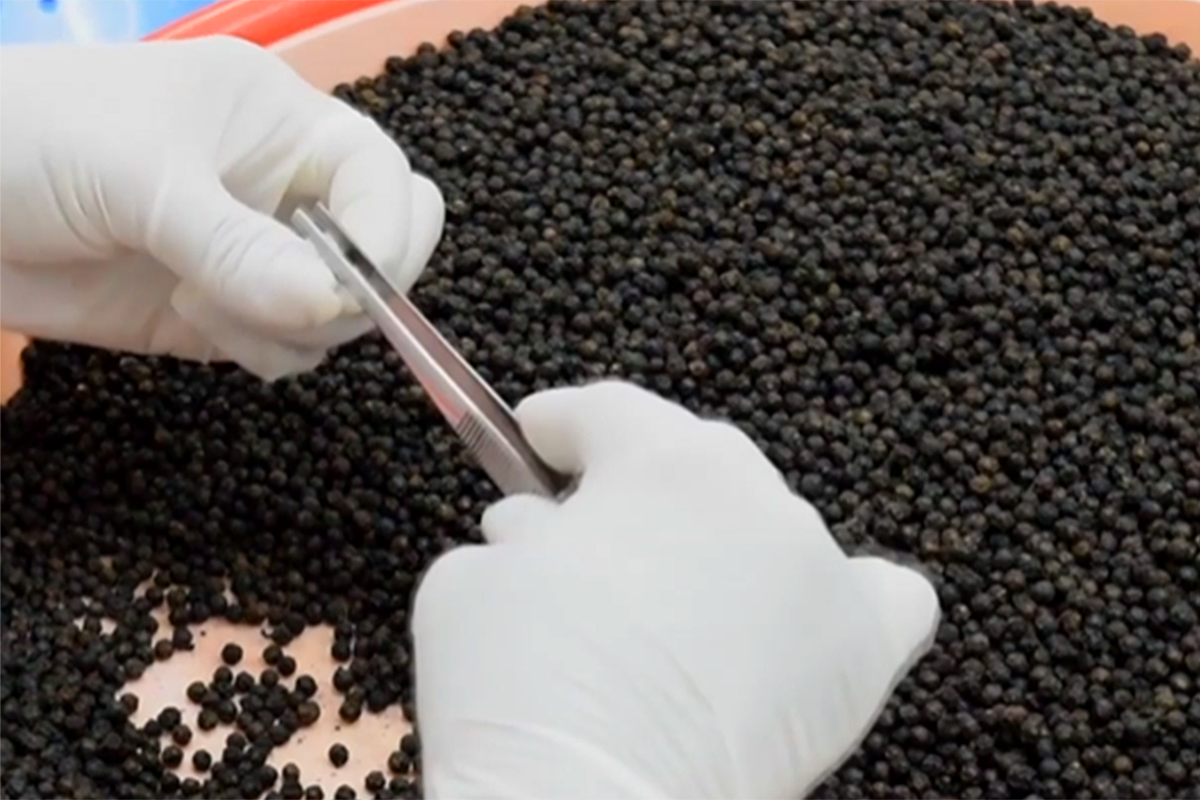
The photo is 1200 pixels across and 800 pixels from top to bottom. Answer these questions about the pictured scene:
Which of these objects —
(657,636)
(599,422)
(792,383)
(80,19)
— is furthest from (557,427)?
(80,19)

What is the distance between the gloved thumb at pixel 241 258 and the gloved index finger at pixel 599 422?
0.15m

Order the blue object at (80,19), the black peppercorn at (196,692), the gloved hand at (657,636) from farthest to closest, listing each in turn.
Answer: the blue object at (80,19) → the black peppercorn at (196,692) → the gloved hand at (657,636)

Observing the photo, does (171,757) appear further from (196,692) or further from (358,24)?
(358,24)

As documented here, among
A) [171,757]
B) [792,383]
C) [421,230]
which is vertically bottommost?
[171,757]

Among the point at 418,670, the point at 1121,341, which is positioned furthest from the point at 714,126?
the point at 418,670

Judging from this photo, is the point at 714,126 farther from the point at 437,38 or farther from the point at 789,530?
the point at 789,530

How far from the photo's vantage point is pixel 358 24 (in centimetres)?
139

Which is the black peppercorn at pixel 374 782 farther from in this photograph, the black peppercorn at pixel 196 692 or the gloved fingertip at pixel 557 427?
the gloved fingertip at pixel 557 427

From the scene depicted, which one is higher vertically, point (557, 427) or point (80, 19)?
point (557, 427)

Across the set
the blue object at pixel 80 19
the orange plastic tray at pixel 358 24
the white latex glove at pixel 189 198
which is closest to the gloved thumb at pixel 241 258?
the white latex glove at pixel 189 198

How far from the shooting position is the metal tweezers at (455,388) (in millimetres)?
868

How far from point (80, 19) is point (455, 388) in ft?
3.09

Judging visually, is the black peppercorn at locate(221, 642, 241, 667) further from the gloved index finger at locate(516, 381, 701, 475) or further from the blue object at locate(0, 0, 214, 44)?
the blue object at locate(0, 0, 214, 44)

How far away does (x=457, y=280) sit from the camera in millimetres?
1257
